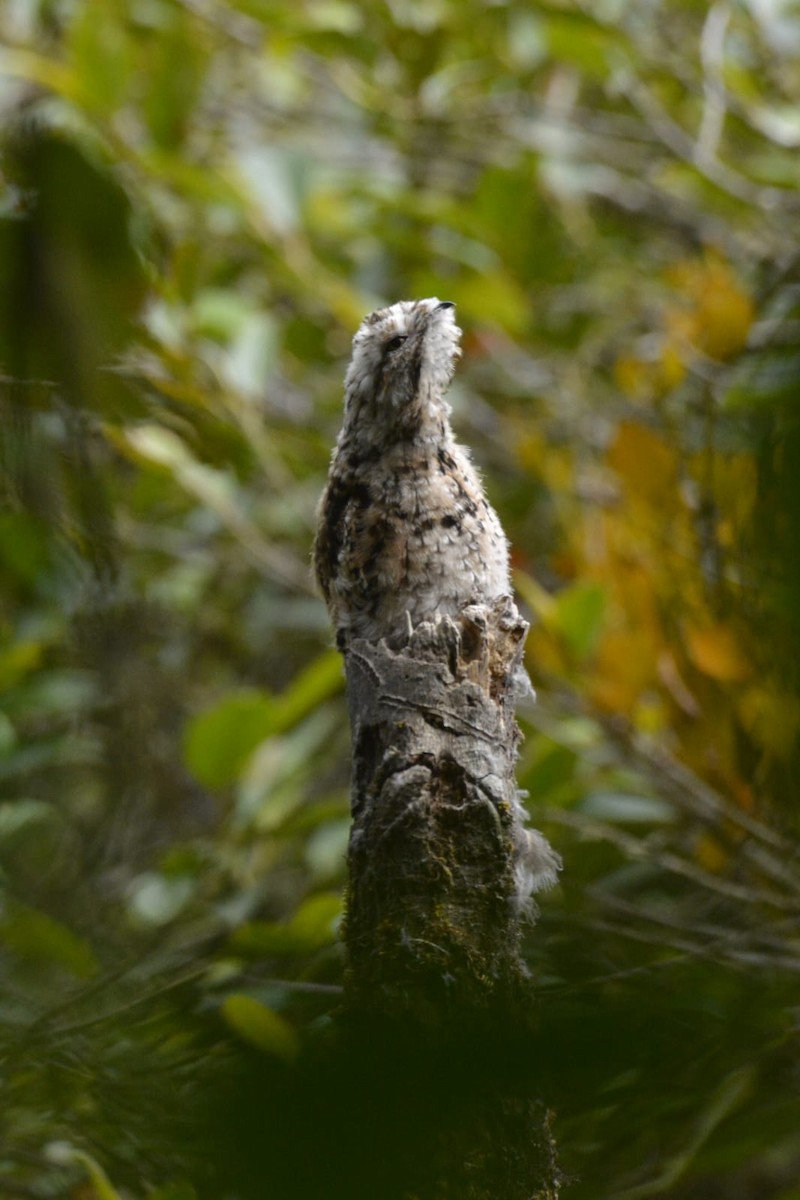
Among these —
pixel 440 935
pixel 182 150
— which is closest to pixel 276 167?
pixel 182 150

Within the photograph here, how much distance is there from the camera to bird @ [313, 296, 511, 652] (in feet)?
2.90

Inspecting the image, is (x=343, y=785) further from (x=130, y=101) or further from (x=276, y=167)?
(x=130, y=101)

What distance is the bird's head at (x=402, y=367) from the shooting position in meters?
0.91

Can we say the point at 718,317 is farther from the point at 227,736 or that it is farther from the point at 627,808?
the point at 227,736

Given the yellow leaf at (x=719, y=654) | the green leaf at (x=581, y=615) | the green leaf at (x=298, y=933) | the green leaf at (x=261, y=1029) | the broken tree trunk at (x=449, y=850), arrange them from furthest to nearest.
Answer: the green leaf at (x=581, y=615) → the yellow leaf at (x=719, y=654) → the green leaf at (x=298, y=933) → the broken tree trunk at (x=449, y=850) → the green leaf at (x=261, y=1029)

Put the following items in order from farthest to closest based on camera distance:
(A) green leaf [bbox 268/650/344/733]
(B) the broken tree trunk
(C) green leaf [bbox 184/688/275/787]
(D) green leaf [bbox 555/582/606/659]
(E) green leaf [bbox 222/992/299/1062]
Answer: (A) green leaf [bbox 268/650/344/733] < (C) green leaf [bbox 184/688/275/787] < (D) green leaf [bbox 555/582/606/659] < (B) the broken tree trunk < (E) green leaf [bbox 222/992/299/1062]

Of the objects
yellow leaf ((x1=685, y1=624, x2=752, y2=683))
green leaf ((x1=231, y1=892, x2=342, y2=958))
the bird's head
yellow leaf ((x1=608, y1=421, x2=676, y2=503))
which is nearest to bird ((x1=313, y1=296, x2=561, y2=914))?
the bird's head

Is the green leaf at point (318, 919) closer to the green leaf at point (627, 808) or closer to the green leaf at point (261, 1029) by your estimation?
the green leaf at point (627, 808)

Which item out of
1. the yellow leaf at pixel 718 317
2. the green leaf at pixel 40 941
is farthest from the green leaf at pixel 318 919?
the yellow leaf at pixel 718 317

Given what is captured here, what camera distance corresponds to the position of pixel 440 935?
2.23 ft

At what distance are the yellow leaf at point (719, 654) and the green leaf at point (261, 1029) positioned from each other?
856 mm

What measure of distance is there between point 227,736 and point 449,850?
1.31 m

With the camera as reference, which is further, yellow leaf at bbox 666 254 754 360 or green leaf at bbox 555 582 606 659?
yellow leaf at bbox 666 254 754 360

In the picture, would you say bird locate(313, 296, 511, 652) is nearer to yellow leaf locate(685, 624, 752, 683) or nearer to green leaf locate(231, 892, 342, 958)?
green leaf locate(231, 892, 342, 958)
